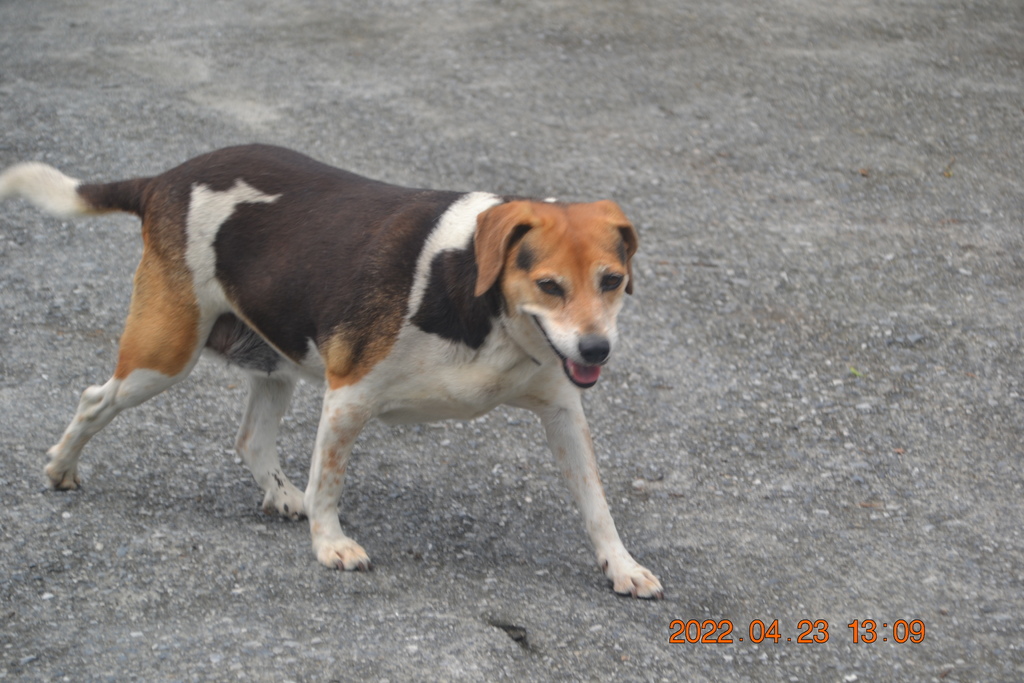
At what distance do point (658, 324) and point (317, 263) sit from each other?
296 centimetres

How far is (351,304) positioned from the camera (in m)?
4.33

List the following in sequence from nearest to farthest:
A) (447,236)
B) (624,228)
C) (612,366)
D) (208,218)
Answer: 1. (624,228)
2. (447,236)
3. (208,218)
4. (612,366)

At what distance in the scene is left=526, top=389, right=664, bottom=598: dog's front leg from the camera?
14.8 feet

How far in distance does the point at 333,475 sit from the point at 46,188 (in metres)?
1.95

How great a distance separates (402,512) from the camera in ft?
16.9

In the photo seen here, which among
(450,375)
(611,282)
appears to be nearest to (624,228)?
(611,282)

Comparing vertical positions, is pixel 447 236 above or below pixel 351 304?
above

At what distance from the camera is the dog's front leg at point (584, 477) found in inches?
177

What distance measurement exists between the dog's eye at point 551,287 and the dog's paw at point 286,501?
71.5 inches

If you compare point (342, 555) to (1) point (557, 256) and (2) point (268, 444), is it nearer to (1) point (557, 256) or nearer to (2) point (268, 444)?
(2) point (268, 444)

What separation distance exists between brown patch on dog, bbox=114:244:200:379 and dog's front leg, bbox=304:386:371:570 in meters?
0.73

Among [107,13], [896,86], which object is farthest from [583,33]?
[107,13]

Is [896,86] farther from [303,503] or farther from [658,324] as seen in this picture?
[303,503]

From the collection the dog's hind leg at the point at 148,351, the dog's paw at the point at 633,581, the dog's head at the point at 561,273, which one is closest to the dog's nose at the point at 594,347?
the dog's head at the point at 561,273
